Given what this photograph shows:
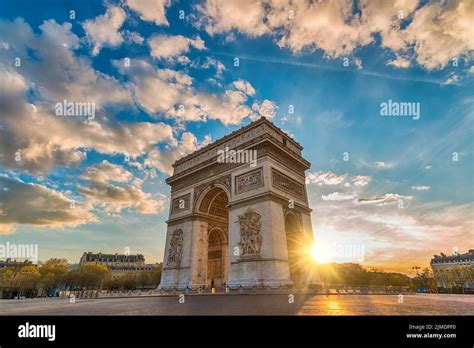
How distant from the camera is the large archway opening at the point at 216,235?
2439cm

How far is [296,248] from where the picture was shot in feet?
68.2

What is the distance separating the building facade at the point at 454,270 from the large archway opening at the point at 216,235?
5234cm

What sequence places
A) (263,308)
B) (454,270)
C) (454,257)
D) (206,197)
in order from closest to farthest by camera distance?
(263,308) < (206,197) < (454,270) < (454,257)

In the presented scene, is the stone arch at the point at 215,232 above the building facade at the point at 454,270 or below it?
A: above

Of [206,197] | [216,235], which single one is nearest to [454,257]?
[216,235]

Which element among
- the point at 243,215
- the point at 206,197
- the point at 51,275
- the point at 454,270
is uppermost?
the point at 206,197

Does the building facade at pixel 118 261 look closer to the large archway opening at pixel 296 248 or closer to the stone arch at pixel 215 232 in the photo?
the stone arch at pixel 215 232

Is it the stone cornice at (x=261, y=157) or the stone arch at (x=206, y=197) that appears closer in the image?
the stone cornice at (x=261, y=157)

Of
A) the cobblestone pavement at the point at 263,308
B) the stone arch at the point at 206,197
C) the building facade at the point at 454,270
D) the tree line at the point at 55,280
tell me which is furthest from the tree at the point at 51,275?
the building facade at the point at 454,270

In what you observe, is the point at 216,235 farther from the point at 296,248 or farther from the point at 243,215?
the point at 296,248

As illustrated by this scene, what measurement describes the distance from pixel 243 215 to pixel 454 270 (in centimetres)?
7803

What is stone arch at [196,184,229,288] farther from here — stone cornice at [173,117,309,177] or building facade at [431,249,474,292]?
building facade at [431,249,474,292]

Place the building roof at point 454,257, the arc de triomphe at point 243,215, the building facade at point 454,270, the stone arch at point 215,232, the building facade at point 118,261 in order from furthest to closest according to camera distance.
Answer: the building facade at point 118,261
the building roof at point 454,257
the building facade at point 454,270
the stone arch at point 215,232
the arc de triomphe at point 243,215
